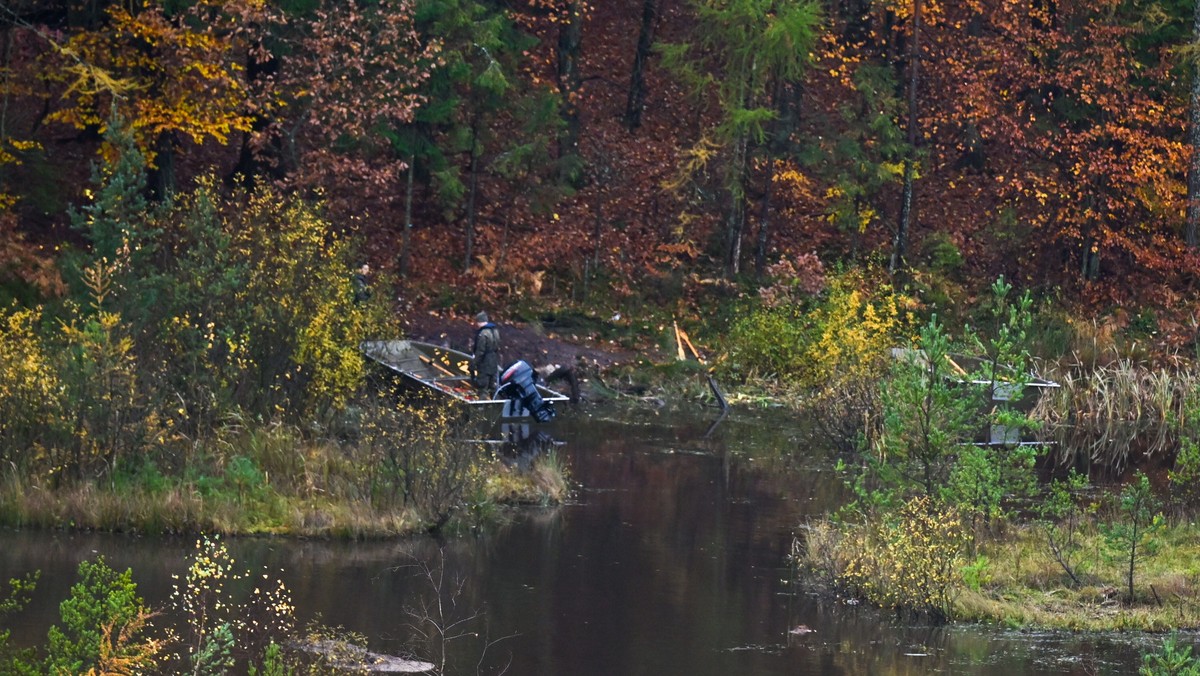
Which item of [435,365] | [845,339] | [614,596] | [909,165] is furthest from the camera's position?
[909,165]

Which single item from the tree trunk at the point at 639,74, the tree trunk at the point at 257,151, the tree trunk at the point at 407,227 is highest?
the tree trunk at the point at 639,74

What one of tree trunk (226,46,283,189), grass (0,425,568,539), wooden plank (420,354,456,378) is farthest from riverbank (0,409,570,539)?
tree trunk (226,46,283,189)

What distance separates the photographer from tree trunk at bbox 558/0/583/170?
37031 millimetres

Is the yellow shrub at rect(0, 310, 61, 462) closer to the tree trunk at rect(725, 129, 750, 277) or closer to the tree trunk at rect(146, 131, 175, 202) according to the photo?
the tree trunk at rect(146, 131, 175, 202)

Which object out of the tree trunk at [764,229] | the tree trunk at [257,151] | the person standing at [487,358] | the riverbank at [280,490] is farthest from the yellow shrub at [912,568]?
the tree trunk at [764,229]

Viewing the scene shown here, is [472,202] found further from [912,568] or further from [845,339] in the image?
[912,568]

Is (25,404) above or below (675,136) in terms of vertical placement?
below

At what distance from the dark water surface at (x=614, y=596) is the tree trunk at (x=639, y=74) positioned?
62.7 ft

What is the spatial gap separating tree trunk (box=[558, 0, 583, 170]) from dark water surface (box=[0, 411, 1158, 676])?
1649 cm

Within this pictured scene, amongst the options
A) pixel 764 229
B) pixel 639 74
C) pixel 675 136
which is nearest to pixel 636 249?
pixel 764 229

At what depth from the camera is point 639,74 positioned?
3978 cm

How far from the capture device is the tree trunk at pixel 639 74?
39.7 meters

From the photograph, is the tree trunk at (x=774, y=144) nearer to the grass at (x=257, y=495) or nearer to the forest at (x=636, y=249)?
the forest at (x=636, y=249)

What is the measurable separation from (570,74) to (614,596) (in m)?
22.6
